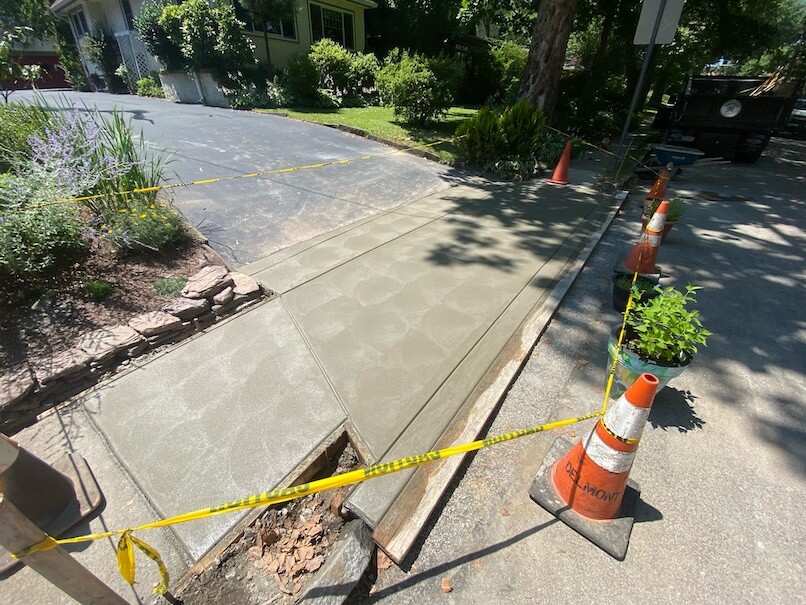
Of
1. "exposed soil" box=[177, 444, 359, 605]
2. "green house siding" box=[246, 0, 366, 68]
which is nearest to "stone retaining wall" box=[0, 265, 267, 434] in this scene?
"exposed soil" box=[177, 444, 359, 605]

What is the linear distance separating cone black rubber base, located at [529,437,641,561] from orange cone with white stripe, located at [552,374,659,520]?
0.11 feet

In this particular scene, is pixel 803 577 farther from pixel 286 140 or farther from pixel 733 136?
pixel 733 136

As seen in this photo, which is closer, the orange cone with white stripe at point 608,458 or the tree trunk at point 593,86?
the orange cone with white stripe at point 608,458

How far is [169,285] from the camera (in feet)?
11.9

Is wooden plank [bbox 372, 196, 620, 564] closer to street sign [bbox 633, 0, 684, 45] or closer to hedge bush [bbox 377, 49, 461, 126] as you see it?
street sign [bbox 633, 0, 684, 45]

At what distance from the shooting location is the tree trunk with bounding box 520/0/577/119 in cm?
912

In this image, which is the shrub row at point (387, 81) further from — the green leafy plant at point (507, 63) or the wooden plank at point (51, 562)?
the wooden plank at point (51, 562)

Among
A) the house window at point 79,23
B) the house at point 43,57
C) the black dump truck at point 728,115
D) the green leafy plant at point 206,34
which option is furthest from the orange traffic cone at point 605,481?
the house at point 43,57

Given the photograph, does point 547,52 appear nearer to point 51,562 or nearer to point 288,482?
point 288,482

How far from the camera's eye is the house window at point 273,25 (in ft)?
48.1

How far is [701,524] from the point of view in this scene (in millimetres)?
2055

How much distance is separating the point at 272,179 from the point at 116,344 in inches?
180

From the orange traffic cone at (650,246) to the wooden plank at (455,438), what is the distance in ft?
2.66

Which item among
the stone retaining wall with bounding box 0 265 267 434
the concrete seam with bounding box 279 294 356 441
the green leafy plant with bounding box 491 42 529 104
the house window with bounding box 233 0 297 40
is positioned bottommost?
the concrete seam with bounding box 279 294 356 441
